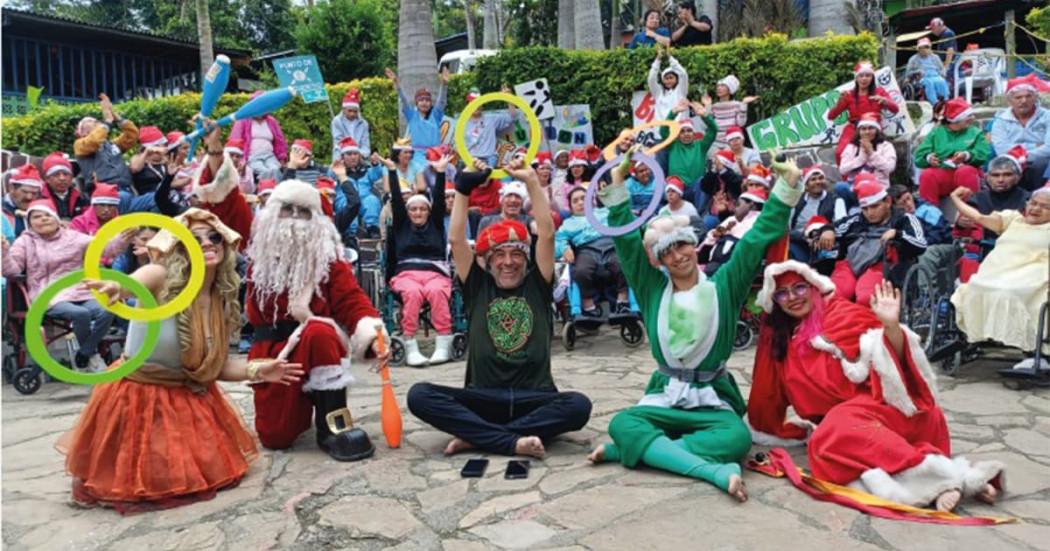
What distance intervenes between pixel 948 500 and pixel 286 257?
3.44 metres

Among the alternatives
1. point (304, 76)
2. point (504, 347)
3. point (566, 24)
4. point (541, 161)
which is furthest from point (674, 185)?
point (566, 24)

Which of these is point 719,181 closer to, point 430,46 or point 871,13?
point 430,46

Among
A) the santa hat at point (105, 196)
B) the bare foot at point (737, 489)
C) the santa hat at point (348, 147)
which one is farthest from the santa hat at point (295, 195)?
the santa hat at point (348, 147)

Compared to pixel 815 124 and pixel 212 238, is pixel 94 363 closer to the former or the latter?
pixel 212 238

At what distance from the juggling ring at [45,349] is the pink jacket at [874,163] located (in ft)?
22.4

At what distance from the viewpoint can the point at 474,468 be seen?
13.7ft

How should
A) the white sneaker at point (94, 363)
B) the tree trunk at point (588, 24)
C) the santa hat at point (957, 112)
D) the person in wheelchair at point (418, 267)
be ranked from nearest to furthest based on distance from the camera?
the white sneaker at point (94, 363)
the person in wheelchair at point (418, 267)
the santa hat at point (957, 112)
the tree trunk at point (588, 24)

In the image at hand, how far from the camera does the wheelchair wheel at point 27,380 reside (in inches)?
255

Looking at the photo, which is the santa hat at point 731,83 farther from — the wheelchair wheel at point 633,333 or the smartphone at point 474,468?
the smartphone at point 474,468

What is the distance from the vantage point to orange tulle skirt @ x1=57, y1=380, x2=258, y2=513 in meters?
3.79

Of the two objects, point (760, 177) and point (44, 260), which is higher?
point (760, 177)

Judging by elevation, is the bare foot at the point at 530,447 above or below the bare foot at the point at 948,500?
above

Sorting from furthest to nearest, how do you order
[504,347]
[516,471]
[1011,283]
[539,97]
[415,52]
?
1. [415,52]
2. [539,97]
3. [1011,283]
4. [504,347]
5. [516,471]

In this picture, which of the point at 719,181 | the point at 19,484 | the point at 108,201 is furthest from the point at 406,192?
the point at 19,484
